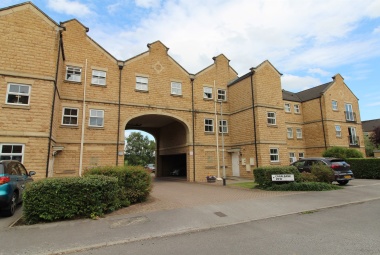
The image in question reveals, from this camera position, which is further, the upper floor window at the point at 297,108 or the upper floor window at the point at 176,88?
the upper floor window at the point at 297,108

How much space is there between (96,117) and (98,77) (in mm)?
3235

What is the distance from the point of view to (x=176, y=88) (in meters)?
21.3

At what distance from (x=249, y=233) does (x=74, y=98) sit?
51.0 feet

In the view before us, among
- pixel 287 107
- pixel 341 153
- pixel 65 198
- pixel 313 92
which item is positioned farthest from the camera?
pixel 313 92

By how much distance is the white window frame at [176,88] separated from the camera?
21.1 metres

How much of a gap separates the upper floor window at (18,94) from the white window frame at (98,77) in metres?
5.83

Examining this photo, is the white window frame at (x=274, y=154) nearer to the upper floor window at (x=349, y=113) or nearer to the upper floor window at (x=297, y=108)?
the upper floor window at (x=297, y=108)

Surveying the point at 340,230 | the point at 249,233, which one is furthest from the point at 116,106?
the point at 340,230

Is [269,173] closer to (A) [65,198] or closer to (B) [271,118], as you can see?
(B) [271,118]

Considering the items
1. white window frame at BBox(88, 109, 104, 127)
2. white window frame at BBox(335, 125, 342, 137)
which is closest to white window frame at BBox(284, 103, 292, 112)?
white window frame at BBox(335, 125, 342, 137)

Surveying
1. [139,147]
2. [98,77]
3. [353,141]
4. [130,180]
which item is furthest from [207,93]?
[139,147]

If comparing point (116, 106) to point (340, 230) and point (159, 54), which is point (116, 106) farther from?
point (340, 230)

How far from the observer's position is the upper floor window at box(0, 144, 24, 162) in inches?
453

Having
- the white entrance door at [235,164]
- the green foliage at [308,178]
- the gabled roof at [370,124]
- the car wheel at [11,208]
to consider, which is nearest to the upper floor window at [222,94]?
the white entrance door at [235,164]
